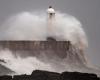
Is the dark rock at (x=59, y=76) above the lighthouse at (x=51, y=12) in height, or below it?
below

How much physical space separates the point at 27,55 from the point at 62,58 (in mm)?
5917

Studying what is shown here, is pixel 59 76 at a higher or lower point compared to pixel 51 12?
lower

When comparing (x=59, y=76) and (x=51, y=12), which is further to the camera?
(x=51, y=12)

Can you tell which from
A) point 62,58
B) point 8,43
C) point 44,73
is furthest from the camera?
point 62,58

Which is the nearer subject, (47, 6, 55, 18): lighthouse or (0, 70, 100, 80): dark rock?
(0, 70, 100, 80): dark rock

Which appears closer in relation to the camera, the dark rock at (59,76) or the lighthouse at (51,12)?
the dark rock at (59,76)

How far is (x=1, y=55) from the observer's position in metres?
63.2

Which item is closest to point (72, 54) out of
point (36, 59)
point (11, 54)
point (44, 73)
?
point (36, 59)

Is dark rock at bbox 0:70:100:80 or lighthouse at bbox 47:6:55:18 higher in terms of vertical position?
lighthouse at bbox 47:6:55:18

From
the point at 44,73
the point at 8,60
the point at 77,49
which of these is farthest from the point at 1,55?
the point at 44,73

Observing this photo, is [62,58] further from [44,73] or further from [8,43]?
[44,73]

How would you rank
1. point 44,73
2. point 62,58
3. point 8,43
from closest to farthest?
point 44,73
point 8,43
point 62,58

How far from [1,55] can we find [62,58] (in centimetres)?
979

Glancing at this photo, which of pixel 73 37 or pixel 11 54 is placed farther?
pixel 73 37
